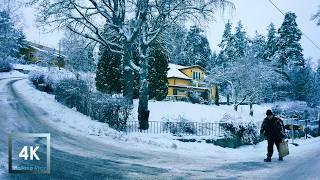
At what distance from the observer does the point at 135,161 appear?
11.0 m

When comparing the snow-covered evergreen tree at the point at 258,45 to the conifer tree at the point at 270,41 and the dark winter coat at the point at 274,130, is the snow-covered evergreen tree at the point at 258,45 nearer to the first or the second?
the conifer tree at the point at 270,41

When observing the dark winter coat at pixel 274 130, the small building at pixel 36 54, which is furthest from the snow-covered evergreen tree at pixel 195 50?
the dark winter coat at pixel 274 130

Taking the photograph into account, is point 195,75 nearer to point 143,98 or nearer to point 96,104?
point 143,98

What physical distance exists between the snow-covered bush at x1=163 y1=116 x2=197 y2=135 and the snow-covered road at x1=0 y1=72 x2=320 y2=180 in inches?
81.4

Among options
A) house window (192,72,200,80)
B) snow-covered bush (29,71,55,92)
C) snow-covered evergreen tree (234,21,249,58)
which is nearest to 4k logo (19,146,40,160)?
snow-covered bush (29,71,55,92)

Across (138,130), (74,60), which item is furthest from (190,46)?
(138,130)

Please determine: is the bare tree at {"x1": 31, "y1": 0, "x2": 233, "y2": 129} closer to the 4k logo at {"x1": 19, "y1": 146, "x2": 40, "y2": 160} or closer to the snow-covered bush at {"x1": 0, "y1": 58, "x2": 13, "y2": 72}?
the 4k logo at {"x1": 19, "y1": 146, "x2": 40, "y2": 160}

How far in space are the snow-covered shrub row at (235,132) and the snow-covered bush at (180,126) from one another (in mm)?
1609

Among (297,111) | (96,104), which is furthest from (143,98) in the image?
(297,111)

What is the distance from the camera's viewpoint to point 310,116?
41.6 m

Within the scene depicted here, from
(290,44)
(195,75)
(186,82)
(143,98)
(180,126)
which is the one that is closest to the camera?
(180,126)

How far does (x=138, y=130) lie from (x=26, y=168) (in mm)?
9741

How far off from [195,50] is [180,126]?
59639 mm

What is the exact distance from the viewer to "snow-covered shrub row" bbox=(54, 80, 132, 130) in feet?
56.7
